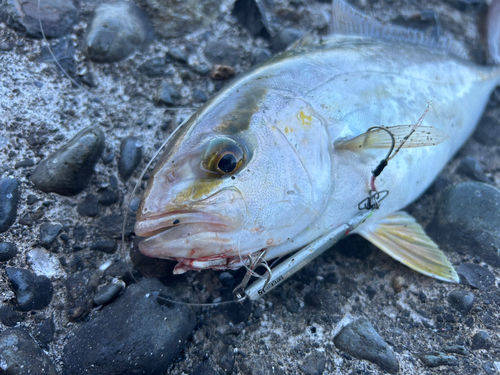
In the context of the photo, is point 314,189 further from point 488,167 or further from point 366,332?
point 488,167

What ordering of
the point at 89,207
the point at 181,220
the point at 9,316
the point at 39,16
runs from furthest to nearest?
the point at 39,16, the point at 89,207, the point at 9,316, the point at 181,220

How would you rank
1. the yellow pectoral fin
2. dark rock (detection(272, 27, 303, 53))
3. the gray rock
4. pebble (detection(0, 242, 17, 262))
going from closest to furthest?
pebble (detection(0, 242, 17, 262)), the yellow pectoral fin, the gray rock, dark rock (detection(272, 27, 303, 53))

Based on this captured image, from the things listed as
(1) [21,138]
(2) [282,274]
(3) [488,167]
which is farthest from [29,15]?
(3) [488,167]

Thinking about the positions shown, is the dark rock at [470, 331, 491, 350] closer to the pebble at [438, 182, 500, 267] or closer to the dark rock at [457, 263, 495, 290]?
the dark rock at [457, 263, 495, 290]

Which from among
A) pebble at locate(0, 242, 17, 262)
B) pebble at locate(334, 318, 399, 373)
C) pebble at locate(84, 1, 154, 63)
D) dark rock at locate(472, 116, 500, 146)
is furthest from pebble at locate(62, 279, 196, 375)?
dark rock at locate(472, 116, 500, 146)

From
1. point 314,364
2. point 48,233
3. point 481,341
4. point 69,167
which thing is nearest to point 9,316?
point 48,233

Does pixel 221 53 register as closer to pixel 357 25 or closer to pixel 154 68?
pixel 154 68
